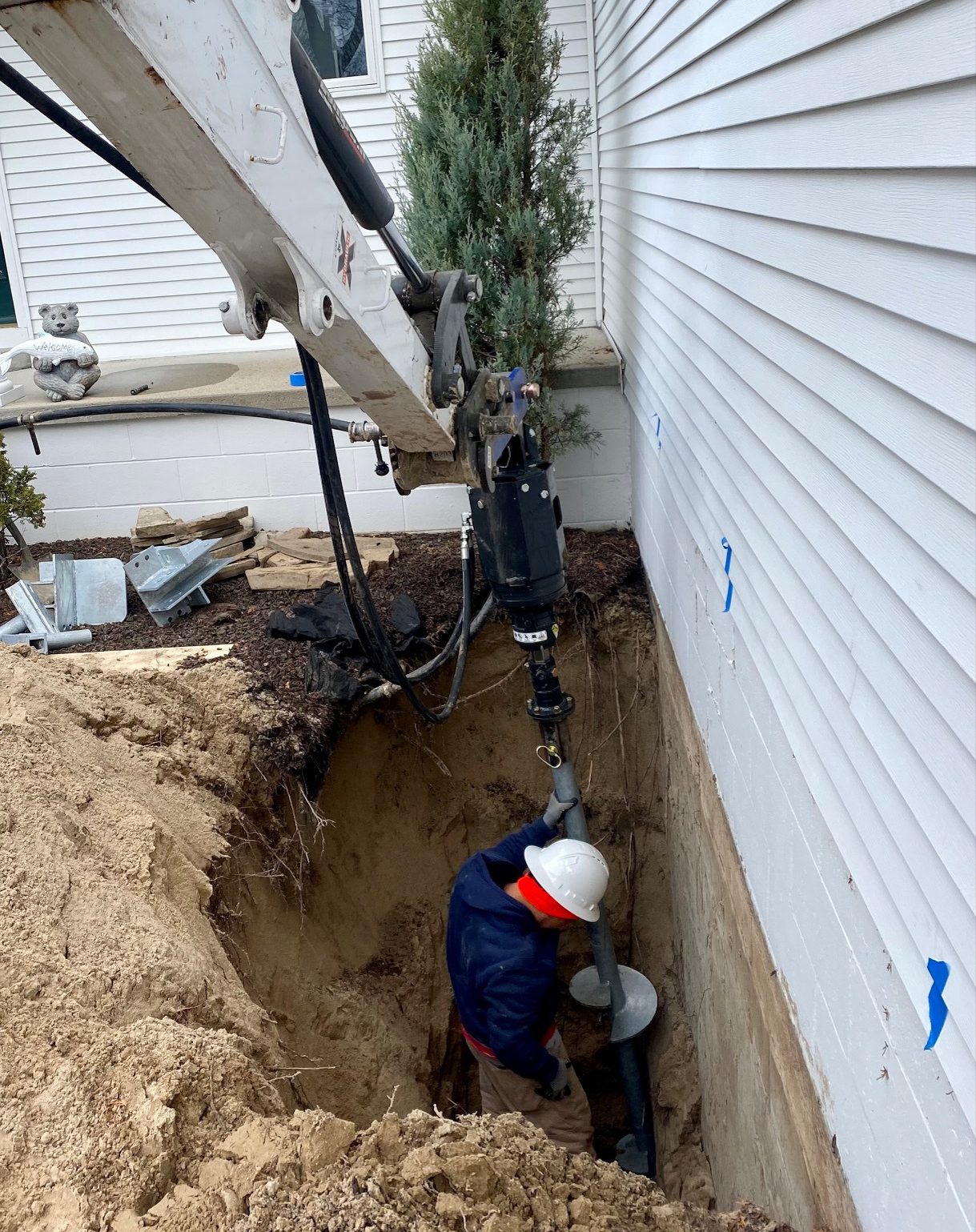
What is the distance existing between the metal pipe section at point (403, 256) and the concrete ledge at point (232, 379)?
209 centimetres

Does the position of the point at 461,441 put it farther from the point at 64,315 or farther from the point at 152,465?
the point at 64,315

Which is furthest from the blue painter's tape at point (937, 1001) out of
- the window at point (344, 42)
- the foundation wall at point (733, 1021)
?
the window at point (344, 42)

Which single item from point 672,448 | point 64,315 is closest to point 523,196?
point 672,448

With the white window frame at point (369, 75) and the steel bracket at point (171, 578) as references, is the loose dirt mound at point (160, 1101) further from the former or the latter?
the white window frame at point (369, 75)

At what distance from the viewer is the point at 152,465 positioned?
6.12m

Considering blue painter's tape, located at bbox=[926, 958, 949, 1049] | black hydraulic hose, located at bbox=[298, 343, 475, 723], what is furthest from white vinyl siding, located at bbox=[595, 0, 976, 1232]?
black hydraulic hose, located at bbox=[298, 343, 475, 723]

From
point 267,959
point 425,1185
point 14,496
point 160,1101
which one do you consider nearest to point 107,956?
point 160,1101

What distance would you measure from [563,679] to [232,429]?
8.81 ft

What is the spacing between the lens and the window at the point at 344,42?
7.02 metres

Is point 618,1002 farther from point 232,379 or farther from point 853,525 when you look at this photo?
point 232,379

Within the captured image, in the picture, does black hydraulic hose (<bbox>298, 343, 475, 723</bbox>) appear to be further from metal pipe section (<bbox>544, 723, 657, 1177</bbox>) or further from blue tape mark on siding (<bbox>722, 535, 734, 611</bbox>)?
blue tape mark on siding (<bbox>722, 535, 734, 611</bbox>)

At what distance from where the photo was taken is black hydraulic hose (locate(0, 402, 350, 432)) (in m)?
5.66

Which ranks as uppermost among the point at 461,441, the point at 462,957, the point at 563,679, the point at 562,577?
the point at 461,441

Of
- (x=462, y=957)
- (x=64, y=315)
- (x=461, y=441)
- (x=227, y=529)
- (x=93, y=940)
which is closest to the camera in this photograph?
(x=93, y=940)
